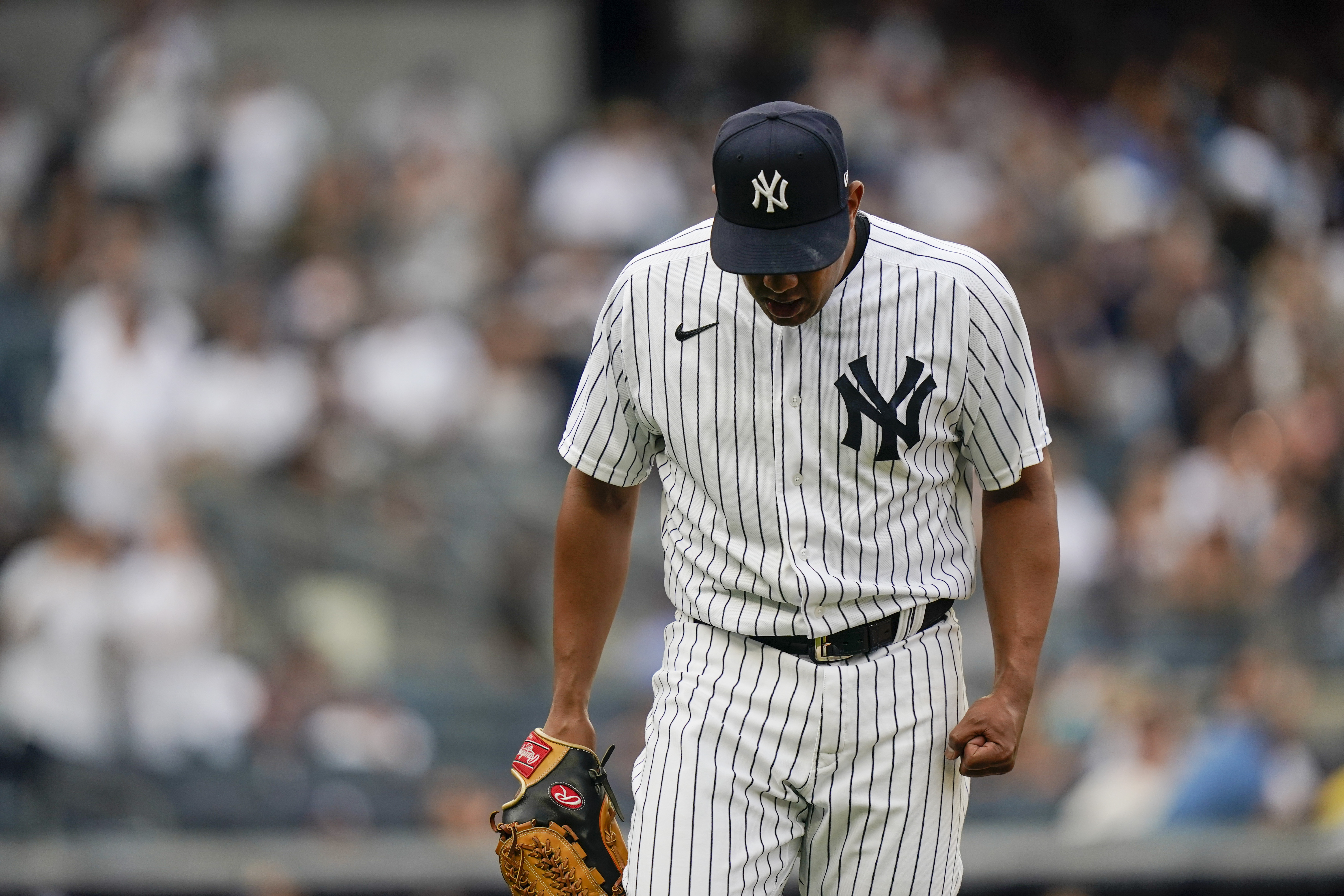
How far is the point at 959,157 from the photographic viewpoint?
10.8 m

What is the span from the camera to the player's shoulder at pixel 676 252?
2.62 m

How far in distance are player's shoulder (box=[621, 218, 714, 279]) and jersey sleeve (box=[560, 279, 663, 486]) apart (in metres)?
0.05

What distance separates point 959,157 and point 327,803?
601 centimetres

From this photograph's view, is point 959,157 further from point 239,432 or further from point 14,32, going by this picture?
point 14,32

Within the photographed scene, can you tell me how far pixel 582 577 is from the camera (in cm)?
278

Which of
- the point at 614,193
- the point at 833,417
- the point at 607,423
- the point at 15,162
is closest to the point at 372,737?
the point at 614,193

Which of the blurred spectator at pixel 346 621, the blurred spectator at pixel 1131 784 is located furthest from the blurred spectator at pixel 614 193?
the blurred spectator at pixel 1131 784

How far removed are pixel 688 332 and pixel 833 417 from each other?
0.86 ft

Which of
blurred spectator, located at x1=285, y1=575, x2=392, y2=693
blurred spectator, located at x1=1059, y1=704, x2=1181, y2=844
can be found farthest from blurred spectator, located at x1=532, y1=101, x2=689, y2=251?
blurred spectator, located at x1=1059, y1=704, x2=1181, y2=844

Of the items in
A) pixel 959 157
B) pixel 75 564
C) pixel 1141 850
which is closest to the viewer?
pixel 1141 850

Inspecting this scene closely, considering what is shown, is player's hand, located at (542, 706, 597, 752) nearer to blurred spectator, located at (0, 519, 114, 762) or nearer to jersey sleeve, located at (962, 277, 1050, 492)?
jersey sleeve, located at (962, 277, 1050, 492)

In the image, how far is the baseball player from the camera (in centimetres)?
253

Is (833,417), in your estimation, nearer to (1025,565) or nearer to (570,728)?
(1025,565)

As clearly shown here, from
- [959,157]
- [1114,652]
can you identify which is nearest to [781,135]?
[1114,652]
